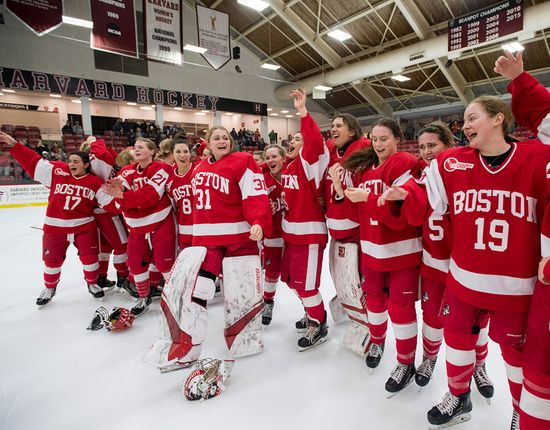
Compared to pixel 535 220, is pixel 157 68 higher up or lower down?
higher up

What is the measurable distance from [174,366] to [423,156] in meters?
2.18

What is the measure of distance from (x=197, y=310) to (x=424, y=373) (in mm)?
1473

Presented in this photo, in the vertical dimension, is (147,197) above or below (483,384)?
above

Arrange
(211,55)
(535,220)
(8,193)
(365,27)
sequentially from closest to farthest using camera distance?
1. (535,220)
2. (8,193)
3. (211,55)
4. (365,27)

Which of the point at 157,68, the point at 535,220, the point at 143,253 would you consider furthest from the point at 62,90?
the point at 535,220

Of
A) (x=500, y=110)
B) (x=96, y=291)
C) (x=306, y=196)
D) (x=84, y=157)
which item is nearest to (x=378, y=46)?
(x=84, y=157)

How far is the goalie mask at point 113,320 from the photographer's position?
2893 millimetres

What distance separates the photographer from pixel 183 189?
311cm

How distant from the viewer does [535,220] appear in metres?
1.37

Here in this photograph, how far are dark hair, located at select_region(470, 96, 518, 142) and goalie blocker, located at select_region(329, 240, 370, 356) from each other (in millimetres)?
1179

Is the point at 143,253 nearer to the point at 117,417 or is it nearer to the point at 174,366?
the point at 174,366

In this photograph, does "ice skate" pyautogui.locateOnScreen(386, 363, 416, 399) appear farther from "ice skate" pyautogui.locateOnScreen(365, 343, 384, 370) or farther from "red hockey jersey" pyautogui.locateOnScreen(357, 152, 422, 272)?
"red hockey jersey" pyautogui.locateOnScreen(357, 152, 422, 272)

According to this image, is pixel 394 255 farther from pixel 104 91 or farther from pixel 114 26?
pixel 104 91

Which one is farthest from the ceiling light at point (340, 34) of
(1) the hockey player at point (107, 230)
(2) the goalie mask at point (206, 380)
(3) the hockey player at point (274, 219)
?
(2) the goalie mask at point (206, 380)
